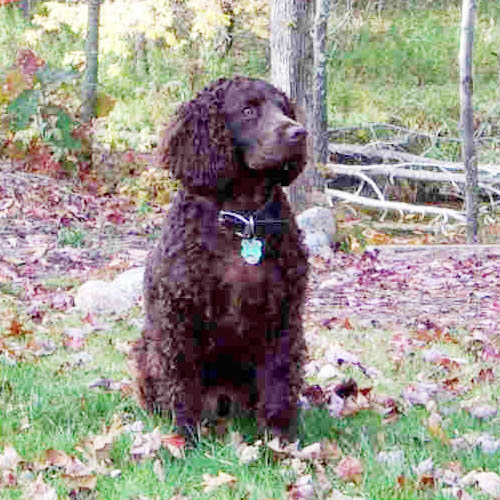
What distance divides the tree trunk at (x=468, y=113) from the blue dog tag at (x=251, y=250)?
23.9 ft

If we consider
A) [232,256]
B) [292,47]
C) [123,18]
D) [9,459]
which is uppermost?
[123,18]

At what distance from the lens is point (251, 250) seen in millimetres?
3748

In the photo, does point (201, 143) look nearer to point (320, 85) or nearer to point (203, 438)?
point (203, 438)

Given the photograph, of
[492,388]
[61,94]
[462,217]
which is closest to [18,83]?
[61,94]

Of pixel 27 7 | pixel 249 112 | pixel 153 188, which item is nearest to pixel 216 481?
pixel 249 112

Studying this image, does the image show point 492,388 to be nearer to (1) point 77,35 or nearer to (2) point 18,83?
(2) point 18,83

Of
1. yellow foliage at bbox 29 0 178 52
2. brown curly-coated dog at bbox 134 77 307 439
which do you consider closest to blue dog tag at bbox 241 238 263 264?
brown curly-coated dog at bbox 134 77 307 439

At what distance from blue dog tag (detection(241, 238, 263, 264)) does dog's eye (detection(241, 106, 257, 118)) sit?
1.56 ft

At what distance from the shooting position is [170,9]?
15.9 meters

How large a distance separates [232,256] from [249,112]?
0.56 m

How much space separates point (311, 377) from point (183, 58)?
46.8 ft

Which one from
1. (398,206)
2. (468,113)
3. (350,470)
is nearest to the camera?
(350,470)

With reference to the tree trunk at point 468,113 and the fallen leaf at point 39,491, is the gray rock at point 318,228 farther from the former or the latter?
the fallen leaf at point 39,491

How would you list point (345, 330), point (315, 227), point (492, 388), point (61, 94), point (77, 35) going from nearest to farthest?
1. point (492, 388)
2. point (345, 330)
3. point (315, 227)
4. point (61, 94)
5. point (77, 35)
